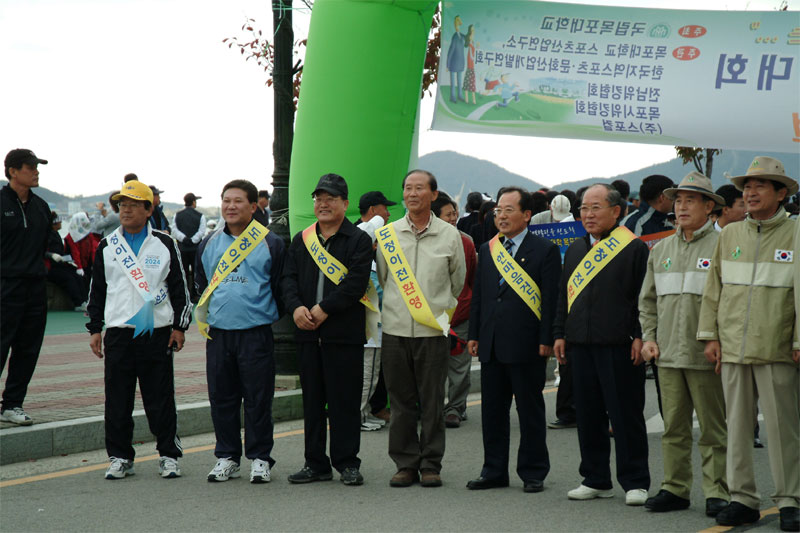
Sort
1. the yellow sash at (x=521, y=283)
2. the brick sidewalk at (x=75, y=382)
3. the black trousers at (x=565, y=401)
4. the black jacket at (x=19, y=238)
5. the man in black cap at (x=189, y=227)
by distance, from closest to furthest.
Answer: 1. the yellow sash at (x=521, y=283)
2. the black jacket at (x=19, y=238)
3. the brick sidewalk at (x=75, y=382)
4. the black trousers at (x=565, y=401)
5. the man in black cap at (x=189, y=227)

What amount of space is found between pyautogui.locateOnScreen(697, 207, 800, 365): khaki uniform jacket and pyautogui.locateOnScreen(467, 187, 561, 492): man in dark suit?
3.99ft

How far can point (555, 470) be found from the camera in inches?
281

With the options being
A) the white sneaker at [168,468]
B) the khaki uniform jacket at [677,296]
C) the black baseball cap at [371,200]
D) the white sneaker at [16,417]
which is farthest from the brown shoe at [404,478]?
the white sneaker at [16,417]

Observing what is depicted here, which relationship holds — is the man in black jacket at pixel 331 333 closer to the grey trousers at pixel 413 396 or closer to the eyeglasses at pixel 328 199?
the eyeglasses at pixel 328 199

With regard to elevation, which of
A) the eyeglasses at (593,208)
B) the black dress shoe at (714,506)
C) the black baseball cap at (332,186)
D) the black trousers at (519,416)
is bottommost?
the black dress shoe at (714,506)

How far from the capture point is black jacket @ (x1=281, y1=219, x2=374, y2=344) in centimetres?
→ 664

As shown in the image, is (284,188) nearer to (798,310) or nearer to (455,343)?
(455,343)

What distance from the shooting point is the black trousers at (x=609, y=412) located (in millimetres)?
6137

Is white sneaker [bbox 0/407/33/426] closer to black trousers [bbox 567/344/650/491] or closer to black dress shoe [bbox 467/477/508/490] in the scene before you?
black dress shoe [bbox 467/477/508/490]

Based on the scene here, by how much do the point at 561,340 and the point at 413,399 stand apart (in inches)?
46.4

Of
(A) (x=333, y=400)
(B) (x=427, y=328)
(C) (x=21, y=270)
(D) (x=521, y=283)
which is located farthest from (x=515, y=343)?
(C) (x=21, y=270)

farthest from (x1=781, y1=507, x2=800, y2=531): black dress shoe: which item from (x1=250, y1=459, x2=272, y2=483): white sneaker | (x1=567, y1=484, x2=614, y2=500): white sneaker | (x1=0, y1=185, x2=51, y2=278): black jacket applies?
(x1=0, y1=185, x2=51, y2=278): black jacket

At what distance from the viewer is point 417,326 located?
6730 mm

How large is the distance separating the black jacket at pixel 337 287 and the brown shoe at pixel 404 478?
3.12 feet
